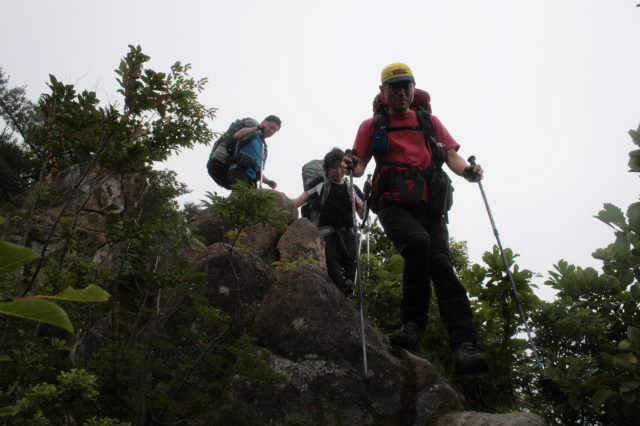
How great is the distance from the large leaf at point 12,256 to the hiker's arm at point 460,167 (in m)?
4.49

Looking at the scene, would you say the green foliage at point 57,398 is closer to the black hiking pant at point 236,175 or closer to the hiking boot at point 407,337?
the hiking boot at point 407,337

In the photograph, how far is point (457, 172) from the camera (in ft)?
16.0

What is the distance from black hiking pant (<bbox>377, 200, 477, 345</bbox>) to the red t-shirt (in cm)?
26

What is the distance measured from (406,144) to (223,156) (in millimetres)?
3962

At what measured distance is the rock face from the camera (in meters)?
3.33

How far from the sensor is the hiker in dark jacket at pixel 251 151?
25.2 ft

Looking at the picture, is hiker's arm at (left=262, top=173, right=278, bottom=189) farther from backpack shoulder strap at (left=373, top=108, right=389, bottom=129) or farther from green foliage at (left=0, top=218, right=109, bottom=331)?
green foliage at (left=0, top=218, right=109, bottom=331)

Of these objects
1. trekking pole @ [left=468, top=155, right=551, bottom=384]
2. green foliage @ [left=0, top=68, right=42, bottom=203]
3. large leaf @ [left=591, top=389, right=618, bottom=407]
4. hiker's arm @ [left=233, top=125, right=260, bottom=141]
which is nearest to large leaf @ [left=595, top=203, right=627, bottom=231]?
large leaf @ [left=591, top=389, right=618, bottom=407]

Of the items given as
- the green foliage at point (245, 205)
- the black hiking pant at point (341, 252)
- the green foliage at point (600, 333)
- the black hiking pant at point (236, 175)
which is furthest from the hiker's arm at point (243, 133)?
the green foliage at point (600, 333)

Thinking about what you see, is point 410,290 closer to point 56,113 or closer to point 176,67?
point 176,67

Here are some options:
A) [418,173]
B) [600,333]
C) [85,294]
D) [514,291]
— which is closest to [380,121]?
[418,173]

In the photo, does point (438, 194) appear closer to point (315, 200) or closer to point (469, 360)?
point (469, 360)

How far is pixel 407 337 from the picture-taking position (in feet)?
13.5

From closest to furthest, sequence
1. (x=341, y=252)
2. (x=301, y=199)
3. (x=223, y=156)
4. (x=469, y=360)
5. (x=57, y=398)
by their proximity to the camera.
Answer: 1. (x=57, y=398)
2. (x=469, y=360)
3. (x=341, y=252)
4. (x=301, y=199)
5. (x=223, y=156)
